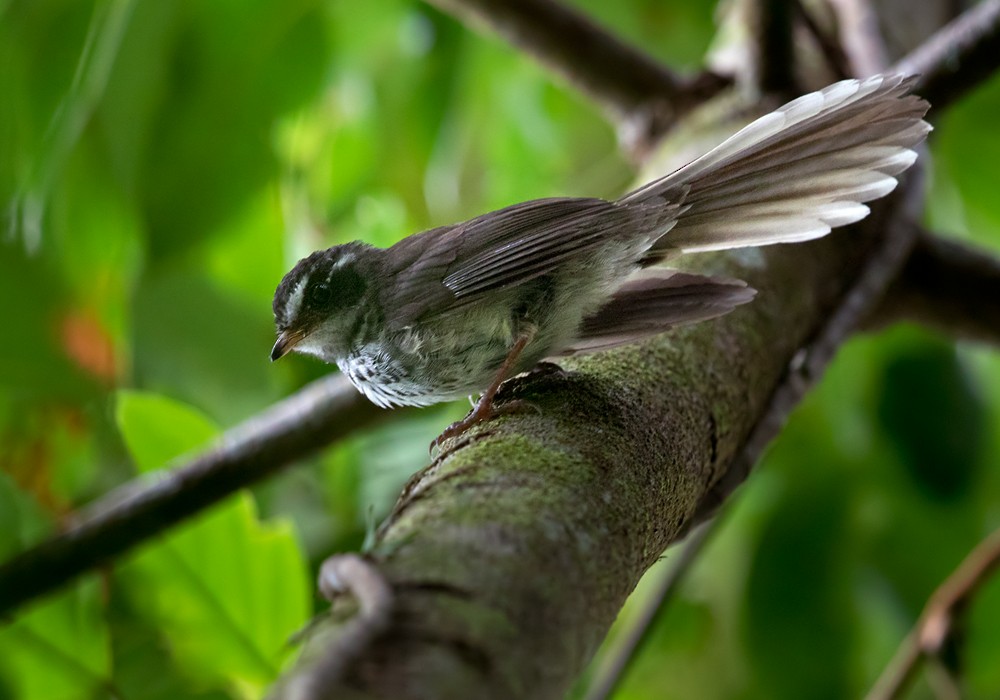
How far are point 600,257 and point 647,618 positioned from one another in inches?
45.0

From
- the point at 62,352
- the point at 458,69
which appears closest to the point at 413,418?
the point at 62,352

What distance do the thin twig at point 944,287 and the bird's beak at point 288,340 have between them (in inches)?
60.5

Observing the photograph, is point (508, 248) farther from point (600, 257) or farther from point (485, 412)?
point (485, 412)

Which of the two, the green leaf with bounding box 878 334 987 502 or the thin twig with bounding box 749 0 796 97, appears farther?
the green leaf with bounding box 878 334 987 502

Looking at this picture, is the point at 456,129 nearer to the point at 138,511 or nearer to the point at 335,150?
the point at 335,150

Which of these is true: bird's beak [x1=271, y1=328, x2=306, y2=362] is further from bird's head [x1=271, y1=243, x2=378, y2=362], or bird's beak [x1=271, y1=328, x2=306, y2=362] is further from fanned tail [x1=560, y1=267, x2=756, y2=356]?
fanned tail [x1=560, y1=267, x2=756, y2=356]

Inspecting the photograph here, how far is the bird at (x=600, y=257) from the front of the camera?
5.41 ft

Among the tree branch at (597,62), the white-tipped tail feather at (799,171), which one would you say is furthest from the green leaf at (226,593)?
the tree branch at (597,62)

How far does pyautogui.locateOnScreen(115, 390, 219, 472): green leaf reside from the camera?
231cm

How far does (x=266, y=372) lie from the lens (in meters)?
2.91

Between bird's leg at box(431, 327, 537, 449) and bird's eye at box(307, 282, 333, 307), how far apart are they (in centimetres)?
40

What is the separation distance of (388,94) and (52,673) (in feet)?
7.42

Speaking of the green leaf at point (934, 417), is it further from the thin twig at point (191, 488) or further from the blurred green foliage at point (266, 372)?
the thin twig at point (191, 488)

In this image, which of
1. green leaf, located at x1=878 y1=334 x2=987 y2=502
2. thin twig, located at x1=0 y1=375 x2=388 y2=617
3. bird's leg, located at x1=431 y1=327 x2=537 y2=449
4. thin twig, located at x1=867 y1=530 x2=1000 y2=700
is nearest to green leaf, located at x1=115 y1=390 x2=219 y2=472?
thin twig, located at x1=0 y1=375 x2=388 y2=617
